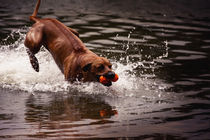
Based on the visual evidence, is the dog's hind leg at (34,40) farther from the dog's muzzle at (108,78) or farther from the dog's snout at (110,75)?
the dog's snout at (110,75)

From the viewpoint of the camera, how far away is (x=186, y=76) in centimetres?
736

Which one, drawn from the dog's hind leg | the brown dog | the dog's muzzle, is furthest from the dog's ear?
the dog's hind leg

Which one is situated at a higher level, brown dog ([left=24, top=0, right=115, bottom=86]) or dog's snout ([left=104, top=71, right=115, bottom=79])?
brown dog ([left=24, top=0, right=115, bottom=86])

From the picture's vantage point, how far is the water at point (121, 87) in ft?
15.7

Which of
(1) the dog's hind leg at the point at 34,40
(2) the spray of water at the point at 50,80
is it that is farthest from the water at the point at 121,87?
(1) the dog's hind leg at the point at 34,40

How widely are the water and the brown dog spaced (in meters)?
0.20

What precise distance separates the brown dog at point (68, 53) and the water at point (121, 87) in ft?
0.64

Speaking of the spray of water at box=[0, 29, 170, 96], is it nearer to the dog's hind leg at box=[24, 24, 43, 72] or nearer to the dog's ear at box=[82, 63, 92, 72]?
the dog's ear at box=[82, 63, 92, 72]

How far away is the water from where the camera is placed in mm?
4786

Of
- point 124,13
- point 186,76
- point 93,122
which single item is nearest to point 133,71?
point 186,76

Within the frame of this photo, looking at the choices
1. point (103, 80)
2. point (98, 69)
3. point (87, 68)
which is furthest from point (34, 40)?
point (103, 80)

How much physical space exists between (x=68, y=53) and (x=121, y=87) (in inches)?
38.8

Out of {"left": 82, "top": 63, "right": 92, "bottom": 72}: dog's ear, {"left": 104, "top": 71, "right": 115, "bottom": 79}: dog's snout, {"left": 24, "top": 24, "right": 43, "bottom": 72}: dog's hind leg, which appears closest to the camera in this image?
{"left": 104, "top": 71, "right": 115, "bottom": 79}: dog's snout

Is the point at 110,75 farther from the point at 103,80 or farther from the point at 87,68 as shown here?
the point at 87,68
